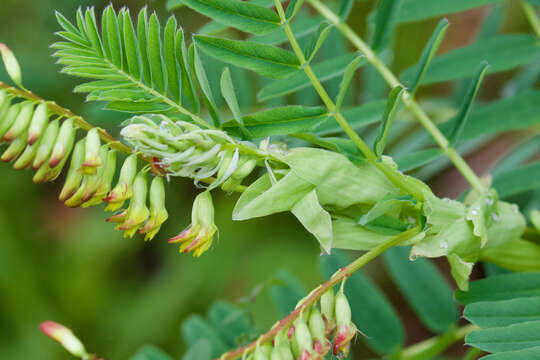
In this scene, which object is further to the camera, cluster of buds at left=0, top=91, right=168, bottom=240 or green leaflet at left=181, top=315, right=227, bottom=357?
green leaflet at left=181, top=315, right=227, bottom=357

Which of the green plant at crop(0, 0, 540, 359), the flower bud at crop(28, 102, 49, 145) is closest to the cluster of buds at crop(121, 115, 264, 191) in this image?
the green plant at crop(0, 0, 540, 359)

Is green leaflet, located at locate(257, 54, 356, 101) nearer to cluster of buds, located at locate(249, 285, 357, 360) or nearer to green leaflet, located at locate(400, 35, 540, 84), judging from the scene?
green leaflet, located at locate(400, 35, 540, 84)

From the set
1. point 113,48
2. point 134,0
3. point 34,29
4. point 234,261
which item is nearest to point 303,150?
point 113,48

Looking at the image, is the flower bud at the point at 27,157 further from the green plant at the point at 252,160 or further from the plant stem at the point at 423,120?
the plant stem at the point at 423,120

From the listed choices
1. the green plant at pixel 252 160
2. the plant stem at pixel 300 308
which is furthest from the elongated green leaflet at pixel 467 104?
the plant stem at pixel 300 308

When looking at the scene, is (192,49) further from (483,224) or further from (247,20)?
(483,224)

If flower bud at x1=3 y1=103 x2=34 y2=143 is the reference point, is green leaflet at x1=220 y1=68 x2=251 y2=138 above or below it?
above
